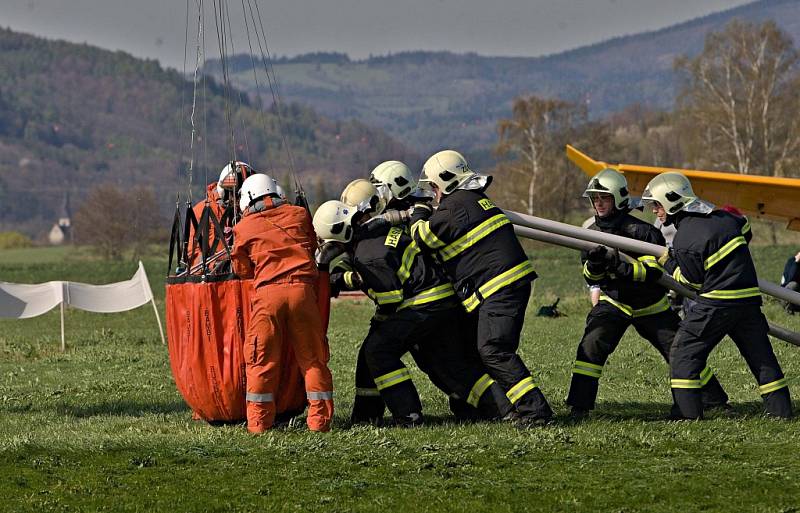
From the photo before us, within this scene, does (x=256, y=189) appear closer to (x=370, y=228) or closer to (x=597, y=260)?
(x=370, y=228)

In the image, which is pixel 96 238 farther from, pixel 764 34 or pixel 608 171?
pixel 608 171

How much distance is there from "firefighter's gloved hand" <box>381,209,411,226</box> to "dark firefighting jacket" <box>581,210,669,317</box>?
5.19ft

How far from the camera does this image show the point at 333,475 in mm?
8188

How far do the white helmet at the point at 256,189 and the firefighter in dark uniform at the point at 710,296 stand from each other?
3265mm

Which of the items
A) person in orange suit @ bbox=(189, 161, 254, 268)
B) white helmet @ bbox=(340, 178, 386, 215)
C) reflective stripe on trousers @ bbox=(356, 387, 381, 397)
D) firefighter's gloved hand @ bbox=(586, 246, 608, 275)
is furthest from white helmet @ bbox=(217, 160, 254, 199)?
firefighter's gloved hand @ bbox=(586, 246, 608, 275)

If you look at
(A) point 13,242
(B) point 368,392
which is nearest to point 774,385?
(B) point 368,392

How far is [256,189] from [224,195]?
233 centimetres

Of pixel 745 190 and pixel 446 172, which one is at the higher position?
pixel 446 172

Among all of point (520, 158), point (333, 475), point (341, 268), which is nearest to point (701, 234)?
point (341, 268)

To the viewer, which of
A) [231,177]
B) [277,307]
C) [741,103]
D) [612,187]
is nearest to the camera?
[277,307]

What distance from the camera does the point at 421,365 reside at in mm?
10812

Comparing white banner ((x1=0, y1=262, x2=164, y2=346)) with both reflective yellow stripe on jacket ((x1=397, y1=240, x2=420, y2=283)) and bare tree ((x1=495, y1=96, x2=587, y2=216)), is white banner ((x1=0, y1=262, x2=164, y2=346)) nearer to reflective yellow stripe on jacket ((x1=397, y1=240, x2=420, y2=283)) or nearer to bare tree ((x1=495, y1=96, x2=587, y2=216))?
reflective yellow stripe on jacket ((x1=397, y1=240, x2=420, y2=283))

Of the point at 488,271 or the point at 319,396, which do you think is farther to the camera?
the point at 488,271

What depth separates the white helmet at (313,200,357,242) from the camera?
10.3 m
